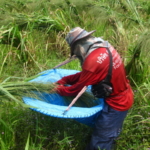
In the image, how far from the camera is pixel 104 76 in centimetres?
226

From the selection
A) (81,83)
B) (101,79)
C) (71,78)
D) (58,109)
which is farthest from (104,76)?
(71,78)

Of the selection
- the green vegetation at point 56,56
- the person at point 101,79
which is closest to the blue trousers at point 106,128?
the person at point 101,79

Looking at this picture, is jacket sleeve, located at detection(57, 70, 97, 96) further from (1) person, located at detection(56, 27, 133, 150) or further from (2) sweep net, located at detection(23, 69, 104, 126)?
(2) sweep net, located at detection(23, 69, 104, 126)

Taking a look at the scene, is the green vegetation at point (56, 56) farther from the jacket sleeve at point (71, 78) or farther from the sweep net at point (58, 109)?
the jacket sleeve at point (71, 78)

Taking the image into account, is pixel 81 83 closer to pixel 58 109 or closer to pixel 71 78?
pixel 58 109

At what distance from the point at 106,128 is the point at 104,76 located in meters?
0.59

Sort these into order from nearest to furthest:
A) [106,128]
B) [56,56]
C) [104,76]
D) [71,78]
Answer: [104,76] < [106,128] < [71,78] < [56,56]

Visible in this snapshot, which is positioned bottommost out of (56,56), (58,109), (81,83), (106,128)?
(56,56)

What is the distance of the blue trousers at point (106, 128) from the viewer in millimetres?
2473

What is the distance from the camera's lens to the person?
2209 millimetres

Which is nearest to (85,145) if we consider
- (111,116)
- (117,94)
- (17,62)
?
(111,116)

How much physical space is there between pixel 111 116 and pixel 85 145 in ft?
1.70

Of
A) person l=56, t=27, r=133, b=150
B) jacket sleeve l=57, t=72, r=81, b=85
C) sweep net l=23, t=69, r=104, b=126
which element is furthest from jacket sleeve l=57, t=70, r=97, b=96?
jacket sleeve l=57, t=72, r=81, b=85

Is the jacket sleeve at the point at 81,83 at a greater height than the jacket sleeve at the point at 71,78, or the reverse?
the jacket sleeve at the point at 81,83
